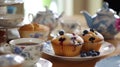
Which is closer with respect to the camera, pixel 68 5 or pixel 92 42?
pixel 92 42

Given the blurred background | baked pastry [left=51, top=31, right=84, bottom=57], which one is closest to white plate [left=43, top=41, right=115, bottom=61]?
baked pastry [left=51, top=31, right=84, bottom=57]

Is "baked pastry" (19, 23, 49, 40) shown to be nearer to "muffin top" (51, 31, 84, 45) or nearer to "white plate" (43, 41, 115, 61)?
"white plate" (43, 41, 115, 61)

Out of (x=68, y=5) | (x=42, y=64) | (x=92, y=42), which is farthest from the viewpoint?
(x=68, y=5)

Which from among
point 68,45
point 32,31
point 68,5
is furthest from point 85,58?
point 68,5

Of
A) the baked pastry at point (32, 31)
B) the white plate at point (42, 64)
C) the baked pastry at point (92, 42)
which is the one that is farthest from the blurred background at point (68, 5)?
the white plate at point (42, 64)

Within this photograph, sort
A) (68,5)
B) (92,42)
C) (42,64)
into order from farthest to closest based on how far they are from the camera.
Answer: (68,5)
(92,42)
(42,64)

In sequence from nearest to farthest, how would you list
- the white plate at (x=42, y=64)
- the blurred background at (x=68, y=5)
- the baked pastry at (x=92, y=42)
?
the white plate at (x=42, y=64) → the baked pastry at (x=92, y=42) → the blurred background at (x=68, y=5)

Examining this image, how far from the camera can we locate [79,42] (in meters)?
0.96

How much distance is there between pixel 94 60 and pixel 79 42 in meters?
0.08

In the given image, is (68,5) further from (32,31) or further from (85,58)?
(85,58)

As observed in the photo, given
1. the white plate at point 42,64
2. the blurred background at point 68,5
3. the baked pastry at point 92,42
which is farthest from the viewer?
the blurred background at point 68,5

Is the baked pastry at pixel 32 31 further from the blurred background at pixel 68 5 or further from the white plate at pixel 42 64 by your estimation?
the blurred background at pixel 68 5

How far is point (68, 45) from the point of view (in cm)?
94

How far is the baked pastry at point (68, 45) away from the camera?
947 millimetres
